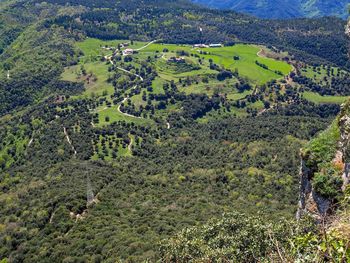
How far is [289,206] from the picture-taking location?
8800 cm

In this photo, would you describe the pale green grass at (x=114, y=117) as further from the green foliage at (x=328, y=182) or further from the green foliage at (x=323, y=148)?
the green foliage at (x=328, y=182)

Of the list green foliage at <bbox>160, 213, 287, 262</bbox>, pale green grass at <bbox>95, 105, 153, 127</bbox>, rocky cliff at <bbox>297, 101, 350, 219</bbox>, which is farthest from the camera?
pale green grass at <bbox>95, 105, 153, 127</bbox>

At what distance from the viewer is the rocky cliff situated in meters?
34.2

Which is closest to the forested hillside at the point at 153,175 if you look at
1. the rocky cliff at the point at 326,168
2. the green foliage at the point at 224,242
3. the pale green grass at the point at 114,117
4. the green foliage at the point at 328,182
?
the green foliage at the point at 224,242

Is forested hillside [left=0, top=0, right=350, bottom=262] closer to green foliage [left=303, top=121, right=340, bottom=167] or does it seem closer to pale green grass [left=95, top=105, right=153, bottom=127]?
pale green grass [left=95, top=105, right=153, bottom=127]

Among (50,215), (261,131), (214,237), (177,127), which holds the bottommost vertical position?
(177,127)

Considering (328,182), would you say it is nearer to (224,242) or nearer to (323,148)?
(323,148)

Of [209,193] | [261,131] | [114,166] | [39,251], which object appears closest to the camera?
[39,251]

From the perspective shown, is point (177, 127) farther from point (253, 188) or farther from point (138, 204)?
point (138, 204)

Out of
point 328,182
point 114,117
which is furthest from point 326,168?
point 114,117

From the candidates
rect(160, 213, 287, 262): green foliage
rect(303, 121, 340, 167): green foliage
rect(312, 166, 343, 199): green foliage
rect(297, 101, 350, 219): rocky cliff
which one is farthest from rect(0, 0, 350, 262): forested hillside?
rect(312, 166, 343, 199): green foliage

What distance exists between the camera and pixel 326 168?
3641 centimetres

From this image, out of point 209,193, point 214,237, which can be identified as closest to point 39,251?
point 214,237

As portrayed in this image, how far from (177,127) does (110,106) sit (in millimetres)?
36803
